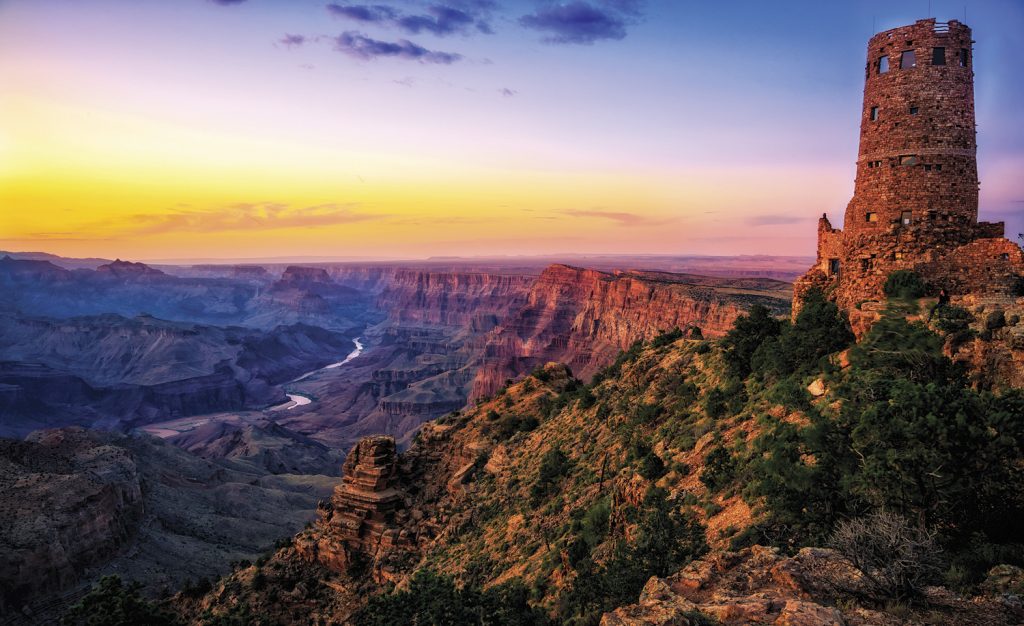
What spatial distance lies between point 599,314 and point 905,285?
4363 inches

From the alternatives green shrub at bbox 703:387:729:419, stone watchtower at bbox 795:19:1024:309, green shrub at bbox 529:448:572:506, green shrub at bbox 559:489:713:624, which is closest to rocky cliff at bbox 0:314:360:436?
green shrub at bbox 529:448:572:506

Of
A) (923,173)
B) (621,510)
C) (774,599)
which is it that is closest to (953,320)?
(923,173)

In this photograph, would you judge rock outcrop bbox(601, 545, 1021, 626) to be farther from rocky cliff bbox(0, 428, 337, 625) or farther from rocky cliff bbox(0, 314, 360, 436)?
rocky cliff bbox(0, 314, 360, 436)

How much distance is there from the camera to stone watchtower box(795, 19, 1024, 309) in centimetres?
1834

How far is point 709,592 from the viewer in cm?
1062

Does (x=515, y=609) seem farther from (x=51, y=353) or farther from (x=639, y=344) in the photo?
(x=51, y=353)

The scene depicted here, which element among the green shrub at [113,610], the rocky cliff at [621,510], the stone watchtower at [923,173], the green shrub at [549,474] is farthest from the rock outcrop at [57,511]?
the stone watchtower at [923,173]

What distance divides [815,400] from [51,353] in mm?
243250

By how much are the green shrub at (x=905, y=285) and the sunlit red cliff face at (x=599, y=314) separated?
54322 mm

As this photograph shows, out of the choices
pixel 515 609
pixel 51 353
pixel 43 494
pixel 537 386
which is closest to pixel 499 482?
pixel 537 386

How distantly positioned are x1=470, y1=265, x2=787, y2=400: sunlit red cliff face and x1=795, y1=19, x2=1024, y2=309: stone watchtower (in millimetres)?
53095

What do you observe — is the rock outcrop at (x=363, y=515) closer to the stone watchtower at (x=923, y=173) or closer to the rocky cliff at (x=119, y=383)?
the stone watchtower at (x=923, y=173)

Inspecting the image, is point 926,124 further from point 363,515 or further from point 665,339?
point 363,515

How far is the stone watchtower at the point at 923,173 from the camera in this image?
722 inches
